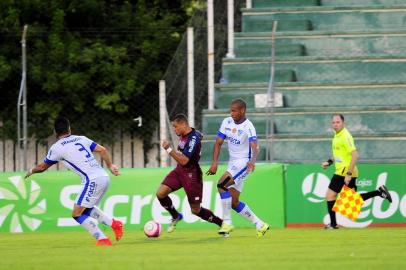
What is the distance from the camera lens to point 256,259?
504 inches

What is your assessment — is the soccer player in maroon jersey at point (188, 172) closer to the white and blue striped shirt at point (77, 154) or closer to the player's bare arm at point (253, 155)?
the player's bare arm at point (253, 155)

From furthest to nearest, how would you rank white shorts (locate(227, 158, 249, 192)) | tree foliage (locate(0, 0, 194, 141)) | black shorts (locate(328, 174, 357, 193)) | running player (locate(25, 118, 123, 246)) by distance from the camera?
1. tree foliage (locate(0, 0, 194, 141))
2. black shorts (locate(328, 174, 357, 193))
3. white shorts (locate(227, 158, 249, 192))
4. running player (locate(25, 118, 123, 246))

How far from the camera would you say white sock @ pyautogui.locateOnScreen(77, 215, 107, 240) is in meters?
16.0

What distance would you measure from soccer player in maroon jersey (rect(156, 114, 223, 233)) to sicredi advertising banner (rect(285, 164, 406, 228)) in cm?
387

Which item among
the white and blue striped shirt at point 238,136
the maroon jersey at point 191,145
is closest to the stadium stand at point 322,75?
the white and blue striped shirt at point 238,136

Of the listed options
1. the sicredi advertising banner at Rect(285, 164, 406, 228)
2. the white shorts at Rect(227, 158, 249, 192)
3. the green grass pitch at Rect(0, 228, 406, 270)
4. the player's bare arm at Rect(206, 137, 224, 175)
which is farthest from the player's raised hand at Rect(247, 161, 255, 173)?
the sicredi advertising banner at Rect(285, 164, 406, 228)

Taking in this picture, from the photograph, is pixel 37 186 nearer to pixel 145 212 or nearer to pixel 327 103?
pixel 145 212

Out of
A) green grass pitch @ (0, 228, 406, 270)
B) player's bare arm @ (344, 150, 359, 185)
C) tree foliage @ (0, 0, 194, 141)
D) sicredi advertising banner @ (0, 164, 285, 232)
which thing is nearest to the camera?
green grass pitch @ (0, 228, 406, 270)

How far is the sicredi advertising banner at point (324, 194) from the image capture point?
21.4 metres

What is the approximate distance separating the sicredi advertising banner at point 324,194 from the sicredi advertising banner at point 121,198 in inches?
10.1

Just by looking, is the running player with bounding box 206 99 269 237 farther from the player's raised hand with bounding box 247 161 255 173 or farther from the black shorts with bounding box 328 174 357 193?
the black shorts with bounding box 328 174 357 193

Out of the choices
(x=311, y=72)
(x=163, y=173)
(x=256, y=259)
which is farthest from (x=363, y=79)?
(x=256, y=259)

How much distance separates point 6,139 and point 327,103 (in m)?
7.93

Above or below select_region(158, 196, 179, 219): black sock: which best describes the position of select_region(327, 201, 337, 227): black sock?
below
